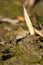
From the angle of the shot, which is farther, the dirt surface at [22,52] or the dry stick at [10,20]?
the dry stick at [10,20]

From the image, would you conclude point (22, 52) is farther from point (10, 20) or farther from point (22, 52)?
point (10, 20)

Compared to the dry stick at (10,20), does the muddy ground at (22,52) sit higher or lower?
higher

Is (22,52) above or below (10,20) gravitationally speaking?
above

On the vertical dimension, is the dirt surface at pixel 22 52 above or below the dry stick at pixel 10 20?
above

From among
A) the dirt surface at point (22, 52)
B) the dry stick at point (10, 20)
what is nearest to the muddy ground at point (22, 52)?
the dirt surface at point (22, 52)

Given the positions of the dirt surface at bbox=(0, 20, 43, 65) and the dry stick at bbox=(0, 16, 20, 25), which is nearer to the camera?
the dirt surface at bbox=(0, 20, 43, 65)

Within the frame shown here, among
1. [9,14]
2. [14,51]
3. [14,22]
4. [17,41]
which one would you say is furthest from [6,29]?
[14,51]

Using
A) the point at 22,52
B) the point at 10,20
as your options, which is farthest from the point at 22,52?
the point at 10,20

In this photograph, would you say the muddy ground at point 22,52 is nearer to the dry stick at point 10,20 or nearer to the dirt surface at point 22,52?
the dirt surface at point 22,52

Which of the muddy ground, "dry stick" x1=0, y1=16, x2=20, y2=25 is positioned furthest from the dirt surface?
"dry stick" x1=0, y1=16, x2=20, y2=25

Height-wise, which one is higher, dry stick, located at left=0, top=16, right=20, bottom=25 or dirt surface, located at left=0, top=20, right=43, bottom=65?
dirt surface, located at left=0, top=20, right=43, bottom=65

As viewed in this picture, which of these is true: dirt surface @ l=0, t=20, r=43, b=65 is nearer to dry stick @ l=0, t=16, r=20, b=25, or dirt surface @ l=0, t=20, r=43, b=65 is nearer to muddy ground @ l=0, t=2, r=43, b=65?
muddy ground @ l=0, t=2, r=43, b=65
